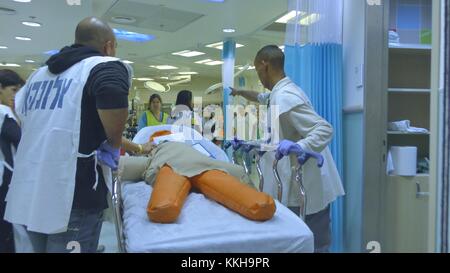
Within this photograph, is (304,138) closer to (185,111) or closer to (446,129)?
(446,129)

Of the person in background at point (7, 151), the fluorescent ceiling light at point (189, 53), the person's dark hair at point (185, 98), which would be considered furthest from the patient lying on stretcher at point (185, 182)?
the fluorescent ceiling light at point (189, 53)

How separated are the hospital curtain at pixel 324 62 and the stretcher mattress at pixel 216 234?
4.18 feet

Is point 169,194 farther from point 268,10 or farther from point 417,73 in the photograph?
point 268,10

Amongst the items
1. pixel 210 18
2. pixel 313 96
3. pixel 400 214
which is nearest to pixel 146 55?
pixel 210 18

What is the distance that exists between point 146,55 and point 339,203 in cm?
592

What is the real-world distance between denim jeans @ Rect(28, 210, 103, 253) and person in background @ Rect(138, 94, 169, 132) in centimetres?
245

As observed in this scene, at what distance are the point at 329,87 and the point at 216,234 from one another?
5.51 ft

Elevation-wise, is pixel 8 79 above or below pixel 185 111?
above

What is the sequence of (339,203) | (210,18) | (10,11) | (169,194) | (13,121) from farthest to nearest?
(210,18)
(10,11)
(339,203)
(13,121)
(169,194)

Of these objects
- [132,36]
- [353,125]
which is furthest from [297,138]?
[132,36]

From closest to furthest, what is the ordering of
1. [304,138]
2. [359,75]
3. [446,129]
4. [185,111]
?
1. [446,129]
2. [304,138]
3. [359,75]
4. [185,111]

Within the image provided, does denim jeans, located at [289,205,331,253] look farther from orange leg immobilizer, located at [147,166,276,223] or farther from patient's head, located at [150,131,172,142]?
patient's head, located at [150,131,172,142]

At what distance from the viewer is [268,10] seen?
168 inches

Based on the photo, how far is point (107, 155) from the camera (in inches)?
51.3
